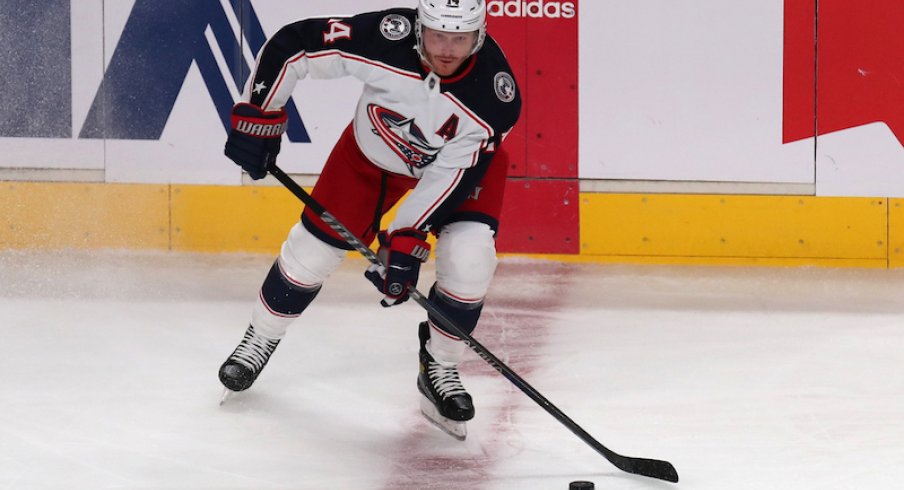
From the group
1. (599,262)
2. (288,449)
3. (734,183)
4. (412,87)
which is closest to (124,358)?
(288,449)

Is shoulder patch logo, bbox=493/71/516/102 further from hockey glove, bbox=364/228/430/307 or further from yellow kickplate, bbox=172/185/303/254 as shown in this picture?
yellow kickplate, bbox=172/185/303/254

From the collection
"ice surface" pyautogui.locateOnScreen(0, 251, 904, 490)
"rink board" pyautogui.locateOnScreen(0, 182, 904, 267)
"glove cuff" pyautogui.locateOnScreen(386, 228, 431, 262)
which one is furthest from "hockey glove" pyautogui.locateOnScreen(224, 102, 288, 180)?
"rink board" pyautogui.locateOnScreen(0, 182, 904, 267)

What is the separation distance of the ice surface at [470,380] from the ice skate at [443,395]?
0.14ft

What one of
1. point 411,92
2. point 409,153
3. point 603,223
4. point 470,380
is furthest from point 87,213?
point 411,92

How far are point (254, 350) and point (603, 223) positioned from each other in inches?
74.4

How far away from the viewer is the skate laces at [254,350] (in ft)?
10.00

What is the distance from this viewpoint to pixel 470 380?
3260 mm

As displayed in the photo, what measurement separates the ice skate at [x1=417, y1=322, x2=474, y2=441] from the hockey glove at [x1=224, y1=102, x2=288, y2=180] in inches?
22.2

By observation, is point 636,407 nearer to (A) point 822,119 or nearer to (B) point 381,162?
(B) point 381,162

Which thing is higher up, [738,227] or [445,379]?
[738,227]

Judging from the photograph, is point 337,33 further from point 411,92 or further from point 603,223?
point 603,223

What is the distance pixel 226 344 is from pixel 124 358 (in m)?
0.29

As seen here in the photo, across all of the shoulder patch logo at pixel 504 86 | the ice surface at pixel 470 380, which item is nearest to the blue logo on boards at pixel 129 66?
the ice surface at pixel 470 380

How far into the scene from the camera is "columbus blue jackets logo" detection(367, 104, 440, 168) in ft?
9.16
